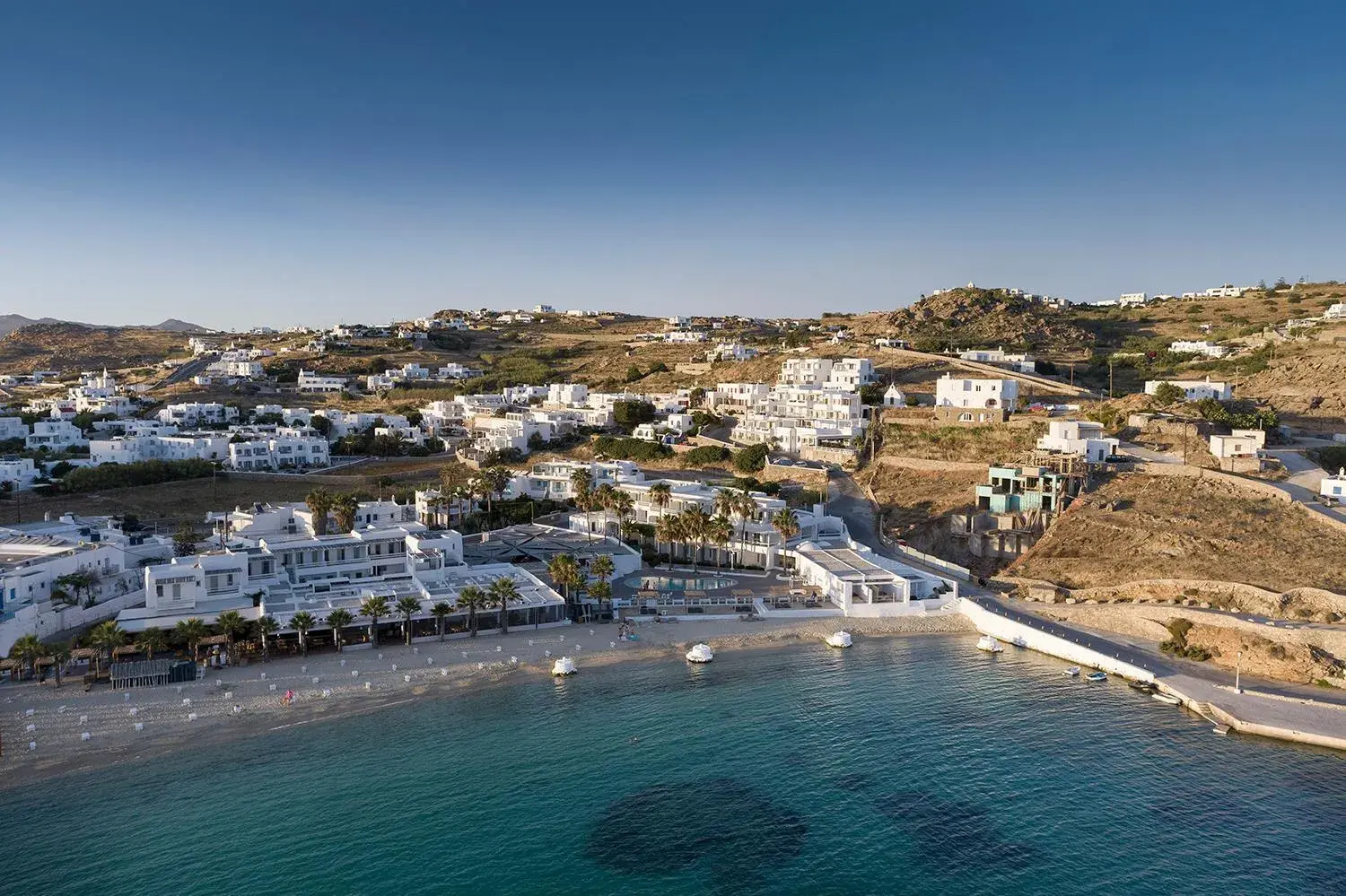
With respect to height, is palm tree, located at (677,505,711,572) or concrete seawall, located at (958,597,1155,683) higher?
palm tree, located at (677,505,711,572)

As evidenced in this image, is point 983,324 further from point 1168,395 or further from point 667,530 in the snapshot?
point 667,530

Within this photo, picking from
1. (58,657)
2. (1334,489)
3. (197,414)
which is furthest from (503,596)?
(197,414)

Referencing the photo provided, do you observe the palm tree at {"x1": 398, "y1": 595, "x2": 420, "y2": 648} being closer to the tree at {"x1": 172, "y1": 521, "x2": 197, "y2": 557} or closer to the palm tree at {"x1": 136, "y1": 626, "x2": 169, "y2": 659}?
the palm tree at {"x1": 136, "y1": 626, "x2": 169, "y2": 659}

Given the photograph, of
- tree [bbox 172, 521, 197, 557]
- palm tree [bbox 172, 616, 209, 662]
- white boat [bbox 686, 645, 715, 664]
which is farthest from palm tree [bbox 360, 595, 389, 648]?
white boat [bbox 686, 645, 715, 664]

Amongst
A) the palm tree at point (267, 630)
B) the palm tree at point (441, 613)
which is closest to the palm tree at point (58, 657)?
the palm tree at point (267, 630)

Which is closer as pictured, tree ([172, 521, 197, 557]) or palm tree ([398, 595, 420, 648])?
palm tree ([398, 595, 420, 648])

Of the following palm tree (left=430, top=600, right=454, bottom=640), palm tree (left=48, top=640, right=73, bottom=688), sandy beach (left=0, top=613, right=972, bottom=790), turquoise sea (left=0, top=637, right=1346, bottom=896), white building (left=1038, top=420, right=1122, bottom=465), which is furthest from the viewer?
white building (left=1038, top=420, right=1122, bottom=465)

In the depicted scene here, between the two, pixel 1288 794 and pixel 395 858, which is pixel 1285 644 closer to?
pixel 1288 794
